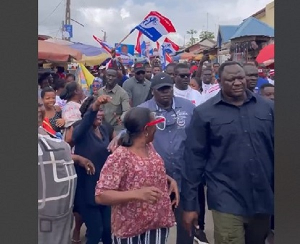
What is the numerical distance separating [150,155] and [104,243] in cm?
173

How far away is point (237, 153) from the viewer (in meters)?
3.70

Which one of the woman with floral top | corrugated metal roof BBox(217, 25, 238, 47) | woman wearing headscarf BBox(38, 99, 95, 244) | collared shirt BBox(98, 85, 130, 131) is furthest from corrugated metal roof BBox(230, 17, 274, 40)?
corrugated metal roof BBox(217, 25, 238, 47)

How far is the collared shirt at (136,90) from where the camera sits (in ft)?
28.6

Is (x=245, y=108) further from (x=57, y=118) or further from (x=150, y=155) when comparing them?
(x=57, y=118)

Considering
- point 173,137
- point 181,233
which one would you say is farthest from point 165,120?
point 181,233

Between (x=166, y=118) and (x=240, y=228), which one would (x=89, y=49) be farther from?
(x=240, y=228)

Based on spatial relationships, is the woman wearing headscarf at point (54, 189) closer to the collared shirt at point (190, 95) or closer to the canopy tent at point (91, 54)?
the collared shirt at point (190, 95)

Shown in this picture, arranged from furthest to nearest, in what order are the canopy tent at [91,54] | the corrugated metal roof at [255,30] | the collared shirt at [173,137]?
the canopy tent at [91,54], the corrugated metal roof at [255,30], the collared shirt at [173,137]

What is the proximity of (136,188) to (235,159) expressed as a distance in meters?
0.75

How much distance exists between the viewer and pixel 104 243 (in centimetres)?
499

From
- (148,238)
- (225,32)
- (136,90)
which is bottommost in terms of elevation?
(148,238)

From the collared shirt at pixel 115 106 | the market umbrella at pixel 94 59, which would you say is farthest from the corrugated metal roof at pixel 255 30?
the market umbrella at pixel 94 59

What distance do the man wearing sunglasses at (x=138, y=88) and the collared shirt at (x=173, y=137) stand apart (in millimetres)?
3884

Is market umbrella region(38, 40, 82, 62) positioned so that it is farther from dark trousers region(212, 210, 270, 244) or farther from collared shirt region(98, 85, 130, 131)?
dark trousers region(212, 210, 270, 244)
